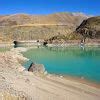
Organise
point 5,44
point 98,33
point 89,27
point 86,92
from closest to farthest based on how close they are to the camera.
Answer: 1. point 86,92
2. point 5,44
3. point 98,33
4. point 89,27

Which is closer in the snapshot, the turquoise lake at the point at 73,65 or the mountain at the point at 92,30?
the turquoise lake at the point at 73,65

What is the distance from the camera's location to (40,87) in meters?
24.8

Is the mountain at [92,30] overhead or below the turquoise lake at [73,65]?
overhead

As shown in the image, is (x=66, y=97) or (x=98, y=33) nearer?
(x=66, y=97)

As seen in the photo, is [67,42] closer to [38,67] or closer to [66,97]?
[38,67]

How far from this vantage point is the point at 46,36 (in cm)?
19862

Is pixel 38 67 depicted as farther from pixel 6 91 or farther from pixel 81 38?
pixel 81 38

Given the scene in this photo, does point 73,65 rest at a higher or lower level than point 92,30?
lower

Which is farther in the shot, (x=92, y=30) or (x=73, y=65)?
(x=92, y=30)

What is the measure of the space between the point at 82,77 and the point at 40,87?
39.9 feet

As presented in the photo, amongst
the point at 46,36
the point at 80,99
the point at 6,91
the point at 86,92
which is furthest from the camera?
the point at 46,36

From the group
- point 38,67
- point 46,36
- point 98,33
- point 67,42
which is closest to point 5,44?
point 67,42

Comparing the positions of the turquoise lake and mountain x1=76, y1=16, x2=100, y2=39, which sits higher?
mountain x1=76, y1=16, x2=100, y2=39

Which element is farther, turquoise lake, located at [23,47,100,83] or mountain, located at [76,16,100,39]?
mountain, located at [76,16,100,39]
